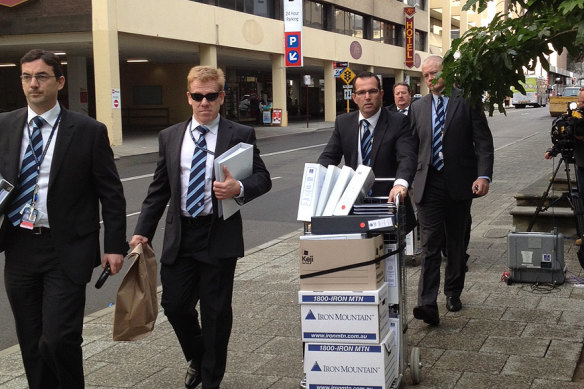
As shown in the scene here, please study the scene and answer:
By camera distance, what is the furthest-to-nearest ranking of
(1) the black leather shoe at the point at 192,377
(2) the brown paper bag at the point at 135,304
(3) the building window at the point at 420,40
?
(3) the building window at the point at 420,40 < (1) the black leather shoe at the point at 192,377 < (2) the brown paper bag at the point at 135,304

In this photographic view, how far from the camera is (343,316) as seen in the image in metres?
4.13

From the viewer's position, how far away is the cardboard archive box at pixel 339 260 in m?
Result: 4.09

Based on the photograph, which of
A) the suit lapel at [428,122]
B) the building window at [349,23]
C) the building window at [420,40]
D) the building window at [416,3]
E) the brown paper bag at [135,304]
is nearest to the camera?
the brown paper bag at [135,304]

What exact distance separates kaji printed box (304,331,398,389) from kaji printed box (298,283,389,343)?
1.9 inches

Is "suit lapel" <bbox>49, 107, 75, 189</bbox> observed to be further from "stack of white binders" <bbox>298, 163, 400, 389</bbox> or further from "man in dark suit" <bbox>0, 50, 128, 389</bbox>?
"stack of white binders" <bbox>298, 163, 400, 389</bbox>

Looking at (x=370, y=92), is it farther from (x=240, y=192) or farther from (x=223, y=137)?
(x=240, y=192)

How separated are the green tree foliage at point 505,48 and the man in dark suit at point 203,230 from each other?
4.48ft

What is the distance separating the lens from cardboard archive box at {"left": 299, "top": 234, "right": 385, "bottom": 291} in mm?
4094

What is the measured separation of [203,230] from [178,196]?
25cm

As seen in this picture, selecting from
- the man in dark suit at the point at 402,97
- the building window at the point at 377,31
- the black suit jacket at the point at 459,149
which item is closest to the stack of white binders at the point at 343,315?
the black suit jacket at the point at 459,149

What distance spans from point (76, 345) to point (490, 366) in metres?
2.64

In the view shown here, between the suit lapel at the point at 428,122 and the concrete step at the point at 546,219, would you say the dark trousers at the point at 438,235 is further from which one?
the concrete step at the point at 546,219

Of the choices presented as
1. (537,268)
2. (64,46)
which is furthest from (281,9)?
(537,268)

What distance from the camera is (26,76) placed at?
3996mm
